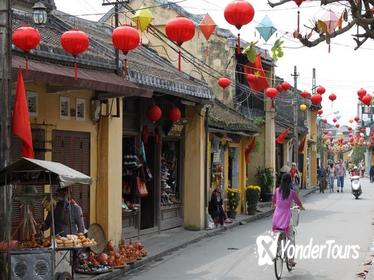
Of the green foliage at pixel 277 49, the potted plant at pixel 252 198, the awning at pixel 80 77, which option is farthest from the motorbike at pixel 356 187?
the green foliage at pixel 277 49

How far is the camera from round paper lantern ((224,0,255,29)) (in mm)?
9383

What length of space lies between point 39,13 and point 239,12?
4.58 m

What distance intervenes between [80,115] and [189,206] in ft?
22.3

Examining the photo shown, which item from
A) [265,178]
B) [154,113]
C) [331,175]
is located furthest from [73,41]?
[331,175]

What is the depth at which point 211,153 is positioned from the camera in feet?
66.2

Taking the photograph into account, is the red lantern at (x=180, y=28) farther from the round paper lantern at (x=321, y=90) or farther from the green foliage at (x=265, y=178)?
the green foliage at (x=265, y=178)

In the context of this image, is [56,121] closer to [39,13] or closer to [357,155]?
[39,13]

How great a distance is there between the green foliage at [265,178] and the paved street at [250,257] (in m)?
4.89

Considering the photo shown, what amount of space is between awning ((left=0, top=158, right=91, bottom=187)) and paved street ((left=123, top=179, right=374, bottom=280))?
3.64 m

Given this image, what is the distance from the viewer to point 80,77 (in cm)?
1041

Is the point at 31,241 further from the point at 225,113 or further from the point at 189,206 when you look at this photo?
the point at 225,113

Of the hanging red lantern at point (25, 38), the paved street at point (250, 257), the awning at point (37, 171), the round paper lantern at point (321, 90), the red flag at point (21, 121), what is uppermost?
the round paper lantern at point (321, 90)

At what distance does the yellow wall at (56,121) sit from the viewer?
36.3 feet

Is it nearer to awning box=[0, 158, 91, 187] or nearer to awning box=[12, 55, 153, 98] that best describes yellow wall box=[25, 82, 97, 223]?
awning box=[12, 55, 153, 98]
